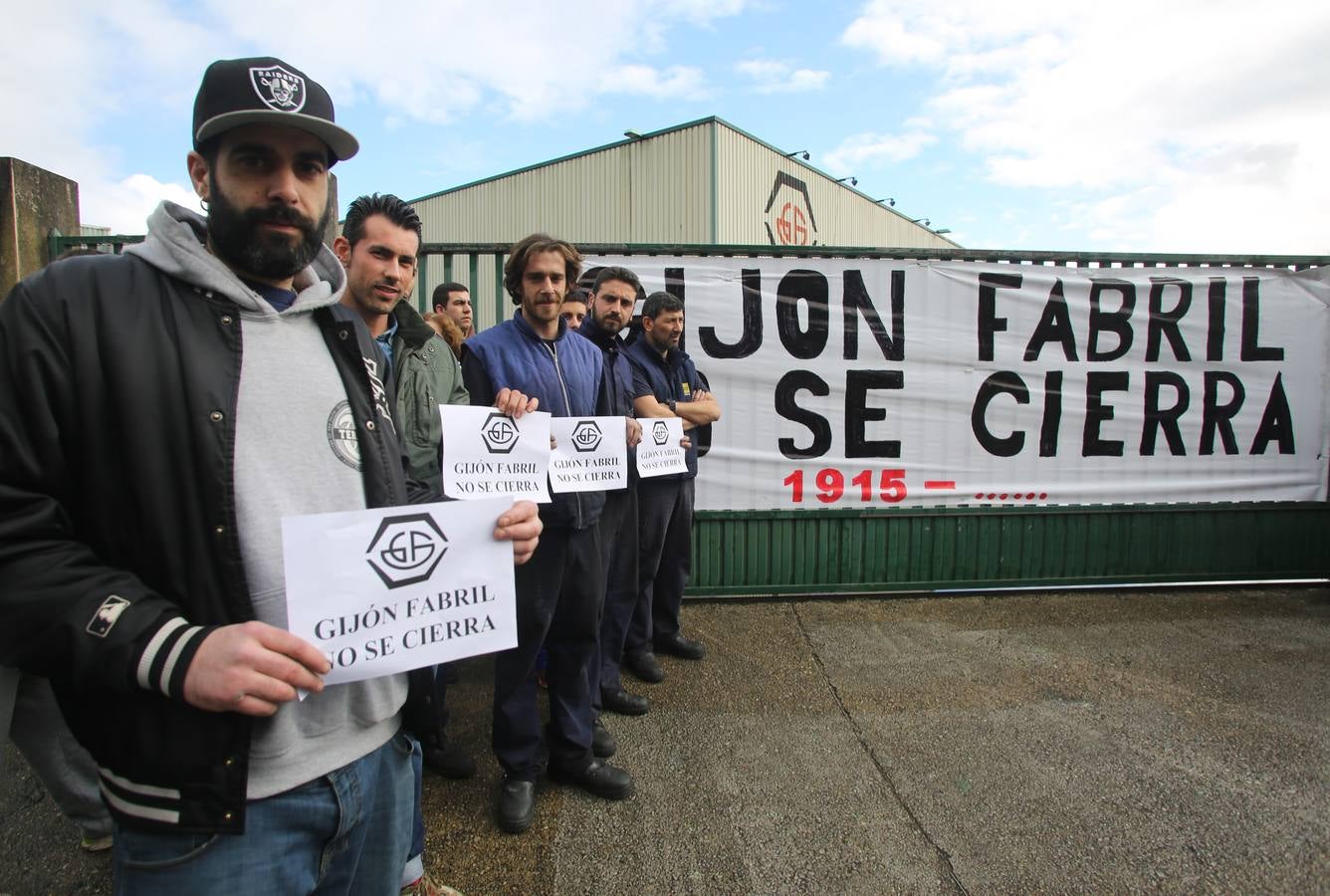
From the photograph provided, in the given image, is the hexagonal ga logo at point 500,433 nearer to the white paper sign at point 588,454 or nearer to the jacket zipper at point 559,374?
the white paper sign at point 588,454

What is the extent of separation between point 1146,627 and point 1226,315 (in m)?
2.53

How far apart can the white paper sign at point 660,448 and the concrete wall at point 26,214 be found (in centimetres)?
373

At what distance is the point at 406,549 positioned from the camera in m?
1.26

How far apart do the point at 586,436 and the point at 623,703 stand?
1471 mm

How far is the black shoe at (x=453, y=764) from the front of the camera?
2.95 metres

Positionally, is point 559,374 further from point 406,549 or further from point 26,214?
point 26,214

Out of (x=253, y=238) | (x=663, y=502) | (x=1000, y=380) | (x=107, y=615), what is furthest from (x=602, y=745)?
(x=1000, y=380)

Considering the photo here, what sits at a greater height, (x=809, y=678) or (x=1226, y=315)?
(x=1226, y=315)

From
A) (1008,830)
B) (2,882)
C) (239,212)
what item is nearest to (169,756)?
(239,212)

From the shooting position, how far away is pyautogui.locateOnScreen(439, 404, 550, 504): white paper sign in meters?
2.37

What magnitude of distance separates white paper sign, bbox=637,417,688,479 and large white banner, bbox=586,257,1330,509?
4.43ft

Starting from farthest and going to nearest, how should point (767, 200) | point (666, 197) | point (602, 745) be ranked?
point (767, 200), point (666, 197), point (602, 745)

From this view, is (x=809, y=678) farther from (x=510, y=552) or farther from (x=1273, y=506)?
(x=1273, y=506)

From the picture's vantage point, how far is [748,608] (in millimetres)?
4977
